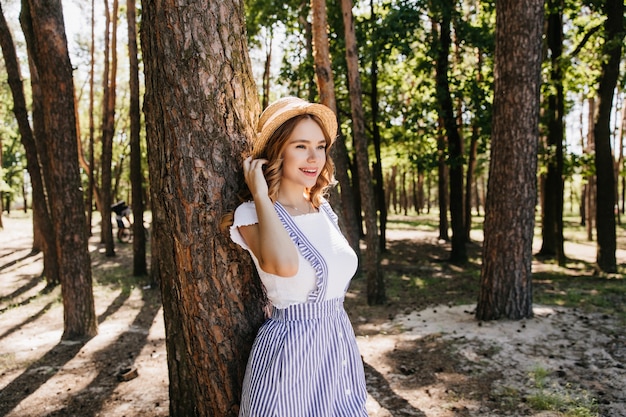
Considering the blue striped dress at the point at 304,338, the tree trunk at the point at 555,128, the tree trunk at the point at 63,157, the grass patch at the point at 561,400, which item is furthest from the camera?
the tree trunk at the point at 555,128

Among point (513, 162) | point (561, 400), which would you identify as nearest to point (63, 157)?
point (513, 162)

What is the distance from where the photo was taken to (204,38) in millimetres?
2268

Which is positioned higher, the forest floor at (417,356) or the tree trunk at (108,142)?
the tree trunk at (108,142)

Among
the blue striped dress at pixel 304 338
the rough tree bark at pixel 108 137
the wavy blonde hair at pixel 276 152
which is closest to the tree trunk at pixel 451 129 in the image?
the rough tree bark at pixel 108 137

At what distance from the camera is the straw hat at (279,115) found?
7.51 feet

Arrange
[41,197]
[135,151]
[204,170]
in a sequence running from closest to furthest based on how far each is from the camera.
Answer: [204,170], [41,197], [135,151]

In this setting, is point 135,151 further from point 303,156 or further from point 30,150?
point 303,156

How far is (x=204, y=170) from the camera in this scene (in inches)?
89.4

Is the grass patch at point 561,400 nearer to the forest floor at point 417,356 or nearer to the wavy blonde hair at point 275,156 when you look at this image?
the forest floor at point 417,356

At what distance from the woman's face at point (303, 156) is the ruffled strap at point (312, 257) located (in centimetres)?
23

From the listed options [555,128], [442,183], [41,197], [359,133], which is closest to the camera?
[359,133]

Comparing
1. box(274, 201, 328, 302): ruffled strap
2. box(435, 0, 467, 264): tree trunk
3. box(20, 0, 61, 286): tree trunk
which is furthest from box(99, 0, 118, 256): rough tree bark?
box(274, 201, 328, 302): ruffled strap

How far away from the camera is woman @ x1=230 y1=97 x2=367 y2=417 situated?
2139 millimetres

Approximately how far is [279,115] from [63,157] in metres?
5.60
